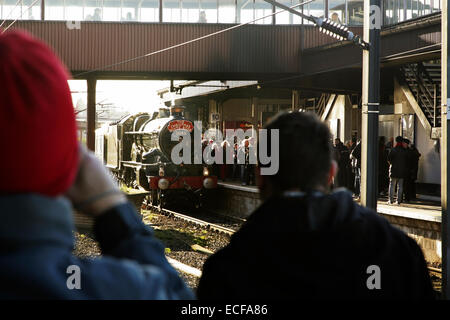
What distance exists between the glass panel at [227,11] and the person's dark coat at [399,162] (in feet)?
28.1

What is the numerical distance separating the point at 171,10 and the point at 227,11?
1.99 meters

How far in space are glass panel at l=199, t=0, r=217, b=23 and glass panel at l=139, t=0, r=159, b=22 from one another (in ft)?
5.18

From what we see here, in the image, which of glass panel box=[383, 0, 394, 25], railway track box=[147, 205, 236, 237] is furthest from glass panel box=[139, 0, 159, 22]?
glass panel box=[383, 0, 394, 25]

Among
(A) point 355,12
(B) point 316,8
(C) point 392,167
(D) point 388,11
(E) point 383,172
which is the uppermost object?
(B) point 316,8

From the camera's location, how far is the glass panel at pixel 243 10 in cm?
2123

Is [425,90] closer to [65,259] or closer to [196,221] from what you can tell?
[196,221]

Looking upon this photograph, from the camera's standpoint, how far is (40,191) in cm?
114

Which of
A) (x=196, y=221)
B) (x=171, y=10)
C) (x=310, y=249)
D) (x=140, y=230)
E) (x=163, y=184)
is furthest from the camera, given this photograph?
(x=171, y=10)

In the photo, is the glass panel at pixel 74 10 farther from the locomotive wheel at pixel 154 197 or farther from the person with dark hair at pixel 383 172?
the person with dark hair at pixel 383 172

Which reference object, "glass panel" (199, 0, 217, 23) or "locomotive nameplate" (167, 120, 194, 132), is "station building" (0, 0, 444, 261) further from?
"locomotive nameplate" (167, 120, 194, 132)

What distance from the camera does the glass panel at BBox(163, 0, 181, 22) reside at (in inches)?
816

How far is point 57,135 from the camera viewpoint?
3.69 ft

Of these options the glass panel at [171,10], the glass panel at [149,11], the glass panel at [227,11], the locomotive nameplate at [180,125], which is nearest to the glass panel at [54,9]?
the glass panel at [149,11]

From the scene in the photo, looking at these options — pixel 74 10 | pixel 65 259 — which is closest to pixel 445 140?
pixel 65 259
